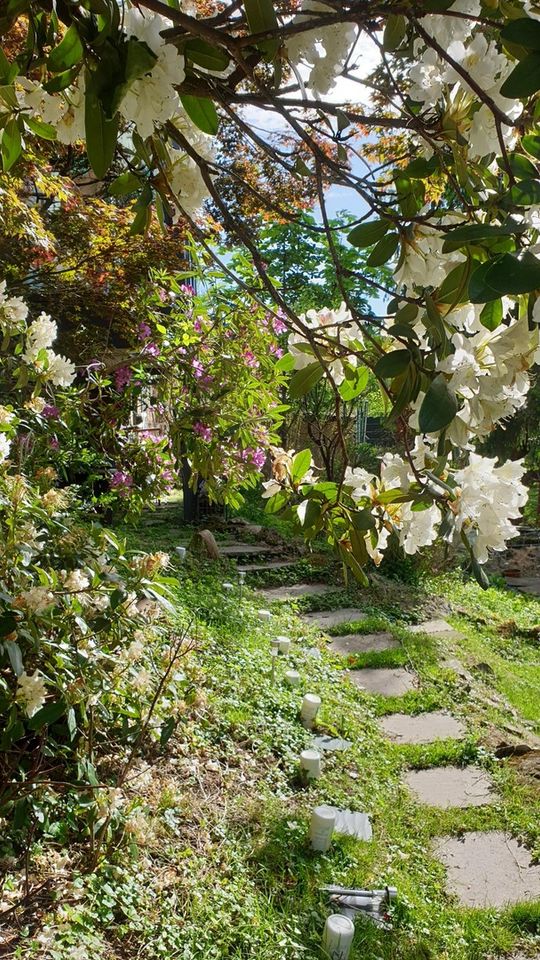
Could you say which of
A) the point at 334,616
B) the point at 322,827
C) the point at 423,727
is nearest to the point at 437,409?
the point at 322,827

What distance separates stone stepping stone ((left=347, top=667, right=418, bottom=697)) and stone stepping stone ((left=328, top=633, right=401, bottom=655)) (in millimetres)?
277

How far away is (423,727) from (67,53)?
3157 millimetres

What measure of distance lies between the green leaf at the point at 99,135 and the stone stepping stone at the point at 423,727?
2908 mm

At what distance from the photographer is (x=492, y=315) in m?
0.59

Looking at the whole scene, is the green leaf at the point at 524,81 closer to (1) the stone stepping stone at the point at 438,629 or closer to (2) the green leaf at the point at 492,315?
(2) the green leaf at the point at 492,315

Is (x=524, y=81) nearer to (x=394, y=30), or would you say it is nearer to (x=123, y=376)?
(x=394, y=30)

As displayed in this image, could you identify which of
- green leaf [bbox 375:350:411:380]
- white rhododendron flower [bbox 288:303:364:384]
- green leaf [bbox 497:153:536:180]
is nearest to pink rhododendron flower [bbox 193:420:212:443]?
white rhododendron flower [bbox 288:303:364:384]

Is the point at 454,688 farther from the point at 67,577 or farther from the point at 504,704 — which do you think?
the point at 67,577

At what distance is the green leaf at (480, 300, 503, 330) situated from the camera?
0.58 metres

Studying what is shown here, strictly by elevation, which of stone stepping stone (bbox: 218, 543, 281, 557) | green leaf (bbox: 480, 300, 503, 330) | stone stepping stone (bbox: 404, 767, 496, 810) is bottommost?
stone stepping stone (bbox: 404, 767, 496, 810)

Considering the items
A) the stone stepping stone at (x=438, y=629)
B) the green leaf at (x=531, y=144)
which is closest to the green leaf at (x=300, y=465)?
the green leaf at (x=531, y=144)

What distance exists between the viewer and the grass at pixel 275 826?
1638mm

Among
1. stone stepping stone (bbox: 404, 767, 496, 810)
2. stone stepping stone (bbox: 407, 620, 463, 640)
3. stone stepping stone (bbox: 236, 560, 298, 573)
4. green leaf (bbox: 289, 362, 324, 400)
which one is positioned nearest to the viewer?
green leaf (bbox: 289, 362, 324, 400)

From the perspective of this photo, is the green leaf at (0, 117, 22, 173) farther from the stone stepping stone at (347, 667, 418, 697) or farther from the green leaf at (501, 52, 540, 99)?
the stone stepping stone at (347, 667, 418, 697)
